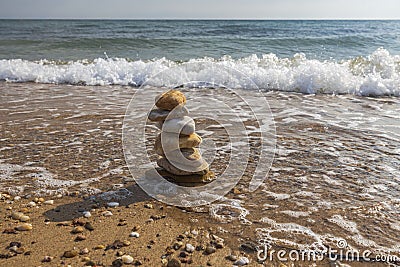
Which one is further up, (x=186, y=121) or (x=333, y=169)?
(x=186, y=121)

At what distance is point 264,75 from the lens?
31.6 ft

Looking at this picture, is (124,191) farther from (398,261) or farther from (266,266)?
(398,261)

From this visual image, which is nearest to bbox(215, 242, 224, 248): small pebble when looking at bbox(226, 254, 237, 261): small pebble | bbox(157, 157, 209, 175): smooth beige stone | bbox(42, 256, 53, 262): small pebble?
bbox(226, 254, 237, 261): small pebble

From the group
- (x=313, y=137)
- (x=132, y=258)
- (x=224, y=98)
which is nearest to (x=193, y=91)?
(x=224, y=98)

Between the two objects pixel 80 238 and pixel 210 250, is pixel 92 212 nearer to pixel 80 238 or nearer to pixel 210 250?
pixel 80 238

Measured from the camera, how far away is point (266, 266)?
7.52 ft

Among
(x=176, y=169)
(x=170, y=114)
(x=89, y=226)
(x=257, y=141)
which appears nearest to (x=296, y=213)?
(x=176, y=169)

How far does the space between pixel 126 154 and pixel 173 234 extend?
1844 millimetres

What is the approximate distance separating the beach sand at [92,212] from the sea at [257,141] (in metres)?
0.03

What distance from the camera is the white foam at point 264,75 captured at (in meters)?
8.72

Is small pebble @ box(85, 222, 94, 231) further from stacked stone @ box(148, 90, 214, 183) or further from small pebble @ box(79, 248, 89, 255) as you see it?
stacked stone @ box(148, 90, 214, 183)

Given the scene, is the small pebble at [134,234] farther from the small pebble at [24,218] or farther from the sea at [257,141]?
the small pebble at [24,218]

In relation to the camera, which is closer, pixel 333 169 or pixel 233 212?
pixel 233 212

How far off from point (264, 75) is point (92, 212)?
7511 millimetres
